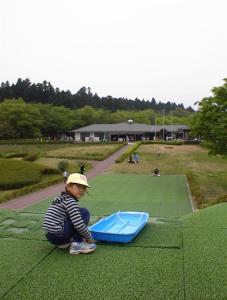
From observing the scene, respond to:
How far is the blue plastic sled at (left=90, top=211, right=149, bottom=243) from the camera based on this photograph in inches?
224

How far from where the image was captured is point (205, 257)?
4902mm

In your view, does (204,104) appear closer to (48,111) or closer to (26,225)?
(26,225)

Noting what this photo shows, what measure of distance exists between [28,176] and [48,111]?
48.6m

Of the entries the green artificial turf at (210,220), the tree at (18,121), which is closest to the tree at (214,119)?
the green artificial turf at (210,220)

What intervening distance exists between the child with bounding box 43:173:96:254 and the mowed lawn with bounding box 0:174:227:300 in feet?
0.50

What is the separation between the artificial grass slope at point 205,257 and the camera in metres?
3.97

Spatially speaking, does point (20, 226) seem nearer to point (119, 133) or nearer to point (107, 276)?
point (107, 276)

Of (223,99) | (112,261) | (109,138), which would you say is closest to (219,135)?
(223,99)

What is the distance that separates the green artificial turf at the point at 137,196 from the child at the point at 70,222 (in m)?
7.38

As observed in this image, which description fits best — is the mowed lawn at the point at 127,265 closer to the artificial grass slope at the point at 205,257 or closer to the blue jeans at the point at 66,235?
the artificial grass slope at the point at 205,257

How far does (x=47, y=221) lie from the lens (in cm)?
512

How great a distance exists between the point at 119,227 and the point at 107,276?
2.41 meters

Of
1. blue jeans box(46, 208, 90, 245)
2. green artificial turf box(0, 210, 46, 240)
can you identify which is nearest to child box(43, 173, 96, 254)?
blue jeans box(46, 208, 90, 245)

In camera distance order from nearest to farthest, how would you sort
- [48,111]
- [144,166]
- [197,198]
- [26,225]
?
[26,225], [197,198], [144,166], [48,111]
